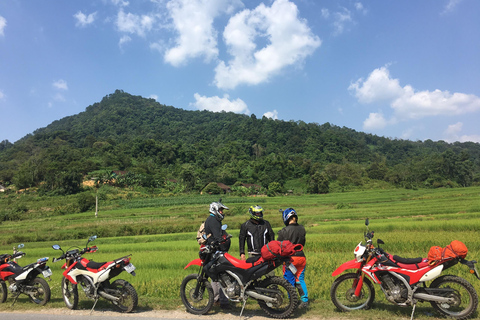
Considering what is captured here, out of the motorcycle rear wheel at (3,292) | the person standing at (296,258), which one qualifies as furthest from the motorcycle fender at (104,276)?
the person standing at (296,258)

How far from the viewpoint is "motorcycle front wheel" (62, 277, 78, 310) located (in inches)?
239

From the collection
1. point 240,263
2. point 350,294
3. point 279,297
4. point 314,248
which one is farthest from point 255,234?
point 314,248

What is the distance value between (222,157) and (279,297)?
8549cm

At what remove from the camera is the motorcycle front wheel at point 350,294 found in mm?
5133

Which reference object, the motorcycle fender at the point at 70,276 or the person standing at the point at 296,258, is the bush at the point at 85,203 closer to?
the motorcycle fender at the point at 70,276

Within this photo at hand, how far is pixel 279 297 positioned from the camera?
4.90m

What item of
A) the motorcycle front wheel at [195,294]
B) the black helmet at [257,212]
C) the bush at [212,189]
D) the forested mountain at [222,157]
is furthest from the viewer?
the forested mountain at [222,157]

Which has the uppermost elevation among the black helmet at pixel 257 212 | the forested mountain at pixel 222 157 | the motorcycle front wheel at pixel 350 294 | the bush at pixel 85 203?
the forested mountain at pixel 222 157

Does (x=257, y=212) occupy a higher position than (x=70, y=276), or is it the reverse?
(x=257, y=212)

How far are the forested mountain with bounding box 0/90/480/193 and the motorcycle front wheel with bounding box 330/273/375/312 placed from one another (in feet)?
191

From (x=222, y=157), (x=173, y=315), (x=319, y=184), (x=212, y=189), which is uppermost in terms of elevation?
(x=222, y=157)

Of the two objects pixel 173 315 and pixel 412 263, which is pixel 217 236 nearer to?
pixel 173 315

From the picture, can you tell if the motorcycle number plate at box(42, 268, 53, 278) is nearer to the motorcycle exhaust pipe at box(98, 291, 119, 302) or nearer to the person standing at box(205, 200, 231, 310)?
the motorcycle exhaust pipe at box(98, 291, 119, 302)

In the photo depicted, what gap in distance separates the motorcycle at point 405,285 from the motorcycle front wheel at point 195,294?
2.30 m
